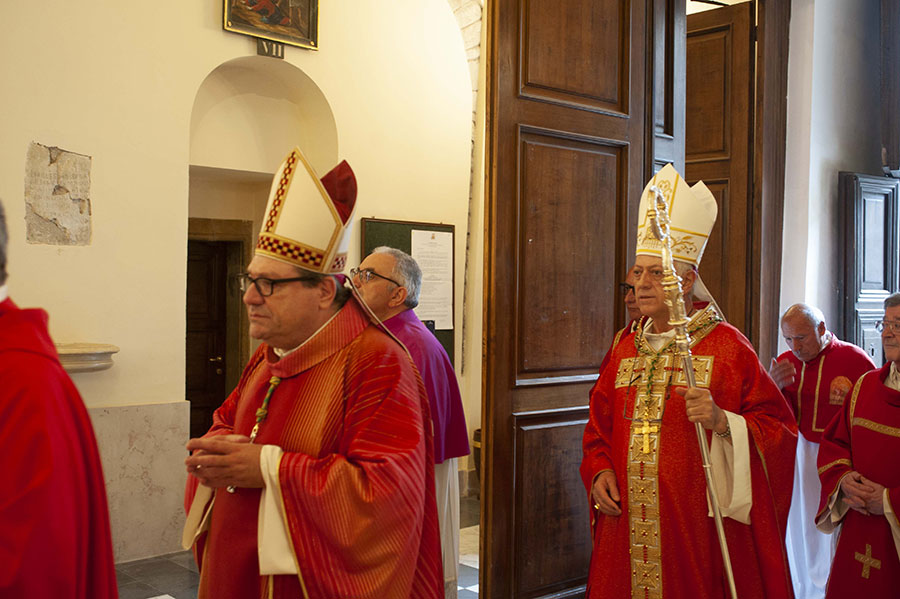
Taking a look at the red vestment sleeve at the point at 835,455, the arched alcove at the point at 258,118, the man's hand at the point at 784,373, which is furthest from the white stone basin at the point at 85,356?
the red vestment sleeve at the point at 835,455

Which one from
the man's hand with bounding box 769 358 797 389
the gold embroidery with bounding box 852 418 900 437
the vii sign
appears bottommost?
the gold embroidery with bounding box 852 418 900 437

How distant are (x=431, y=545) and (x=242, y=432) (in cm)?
58

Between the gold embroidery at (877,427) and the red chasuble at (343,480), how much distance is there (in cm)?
200

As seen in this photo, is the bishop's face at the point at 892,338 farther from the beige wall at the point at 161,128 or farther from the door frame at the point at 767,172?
the beige wall at the point at 161,128

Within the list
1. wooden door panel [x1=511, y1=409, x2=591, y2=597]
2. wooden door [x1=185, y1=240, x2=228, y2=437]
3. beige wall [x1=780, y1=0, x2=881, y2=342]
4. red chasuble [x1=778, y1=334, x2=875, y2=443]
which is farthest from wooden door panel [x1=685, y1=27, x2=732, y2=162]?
wooden door [x1=185, y1=240, x2=228, y2=437]

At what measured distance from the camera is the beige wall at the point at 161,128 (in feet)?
17.3

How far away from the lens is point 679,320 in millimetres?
2602

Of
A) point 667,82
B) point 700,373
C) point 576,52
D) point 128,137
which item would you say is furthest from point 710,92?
point 128,137

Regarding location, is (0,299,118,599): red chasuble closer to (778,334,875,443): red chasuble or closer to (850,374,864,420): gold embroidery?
(850,374,864,420): gold embroidery

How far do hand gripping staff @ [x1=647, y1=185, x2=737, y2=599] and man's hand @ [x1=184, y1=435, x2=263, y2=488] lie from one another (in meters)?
1.34

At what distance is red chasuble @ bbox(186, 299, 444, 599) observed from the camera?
1.95m

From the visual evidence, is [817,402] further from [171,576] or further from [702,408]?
[171,576]

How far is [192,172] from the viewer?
23.0ft

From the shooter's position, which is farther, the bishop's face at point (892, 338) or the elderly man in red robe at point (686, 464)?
the bishop's face at point (892, 338)
